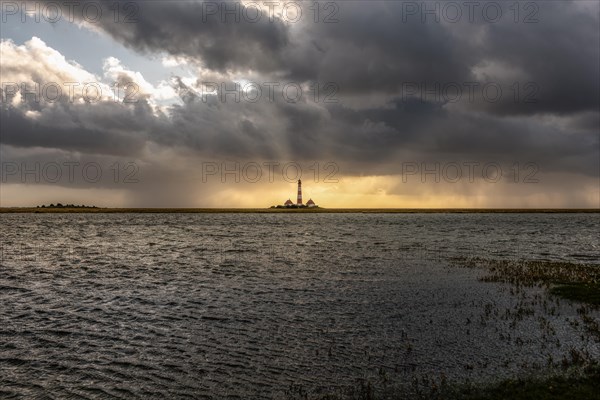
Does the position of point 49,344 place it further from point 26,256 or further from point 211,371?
point 26,256

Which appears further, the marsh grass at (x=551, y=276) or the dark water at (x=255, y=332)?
the marsh grass at (x=551, y=276)

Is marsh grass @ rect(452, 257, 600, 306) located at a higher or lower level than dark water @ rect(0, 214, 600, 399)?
higher

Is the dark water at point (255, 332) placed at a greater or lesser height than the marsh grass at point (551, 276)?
lesser

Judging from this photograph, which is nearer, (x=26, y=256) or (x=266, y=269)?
(x=266, y=269)

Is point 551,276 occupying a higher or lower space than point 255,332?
higher

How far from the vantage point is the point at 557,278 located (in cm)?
3653

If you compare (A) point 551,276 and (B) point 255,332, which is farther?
(A) point 551,276

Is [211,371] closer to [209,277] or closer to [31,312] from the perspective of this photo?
[31,312]

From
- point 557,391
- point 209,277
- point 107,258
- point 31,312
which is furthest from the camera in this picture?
point 107,258

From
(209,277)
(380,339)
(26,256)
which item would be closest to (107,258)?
(26,256)

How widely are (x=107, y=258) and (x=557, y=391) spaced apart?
54276 mm

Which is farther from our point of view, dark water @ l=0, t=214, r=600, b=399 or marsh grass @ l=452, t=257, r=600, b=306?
marsh grass @ l=452, t=257, r=600, b=306

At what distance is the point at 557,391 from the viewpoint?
13.4m

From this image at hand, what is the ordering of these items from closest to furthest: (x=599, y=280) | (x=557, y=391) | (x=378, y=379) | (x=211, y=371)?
(x=557, y=391), (x=378, y=379), (x=211, y=371), (x=599, y=280)
